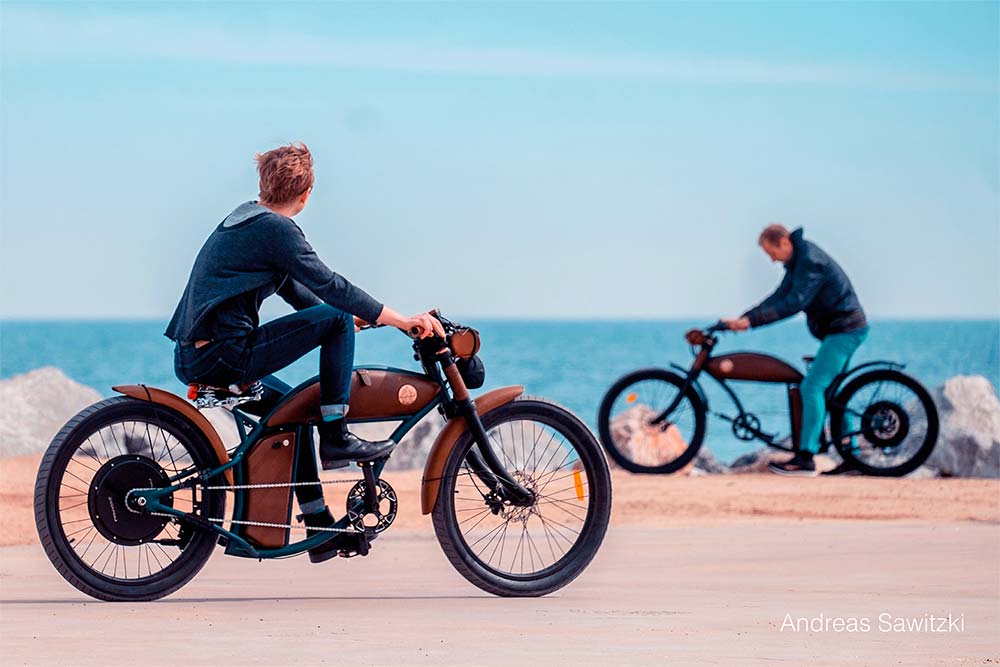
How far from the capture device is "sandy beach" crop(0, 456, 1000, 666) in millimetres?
5297

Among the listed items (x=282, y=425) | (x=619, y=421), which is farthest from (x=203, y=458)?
(x=619, y=421)

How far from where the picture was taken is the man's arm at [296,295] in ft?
21.7

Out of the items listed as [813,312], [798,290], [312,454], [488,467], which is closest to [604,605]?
[488,467]

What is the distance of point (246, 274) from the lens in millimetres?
6168

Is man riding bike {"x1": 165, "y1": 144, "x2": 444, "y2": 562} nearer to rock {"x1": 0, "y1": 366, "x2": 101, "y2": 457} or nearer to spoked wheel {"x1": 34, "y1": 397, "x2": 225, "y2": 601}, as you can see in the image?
spoked wheel {"x1": 34, "y1": 397, "x2": 225, "y2": 601}

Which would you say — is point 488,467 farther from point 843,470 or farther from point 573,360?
point 573,360

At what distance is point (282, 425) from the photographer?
6.45 meters

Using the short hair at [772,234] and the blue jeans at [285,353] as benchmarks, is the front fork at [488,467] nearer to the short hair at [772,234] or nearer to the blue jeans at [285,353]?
the blue jeans at [285,353]

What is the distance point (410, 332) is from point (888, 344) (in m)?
86.7

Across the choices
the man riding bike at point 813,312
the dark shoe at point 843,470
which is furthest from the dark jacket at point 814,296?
the dark shoe at point 843,470

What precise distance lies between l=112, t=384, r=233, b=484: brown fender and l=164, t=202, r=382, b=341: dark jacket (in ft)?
0.80
